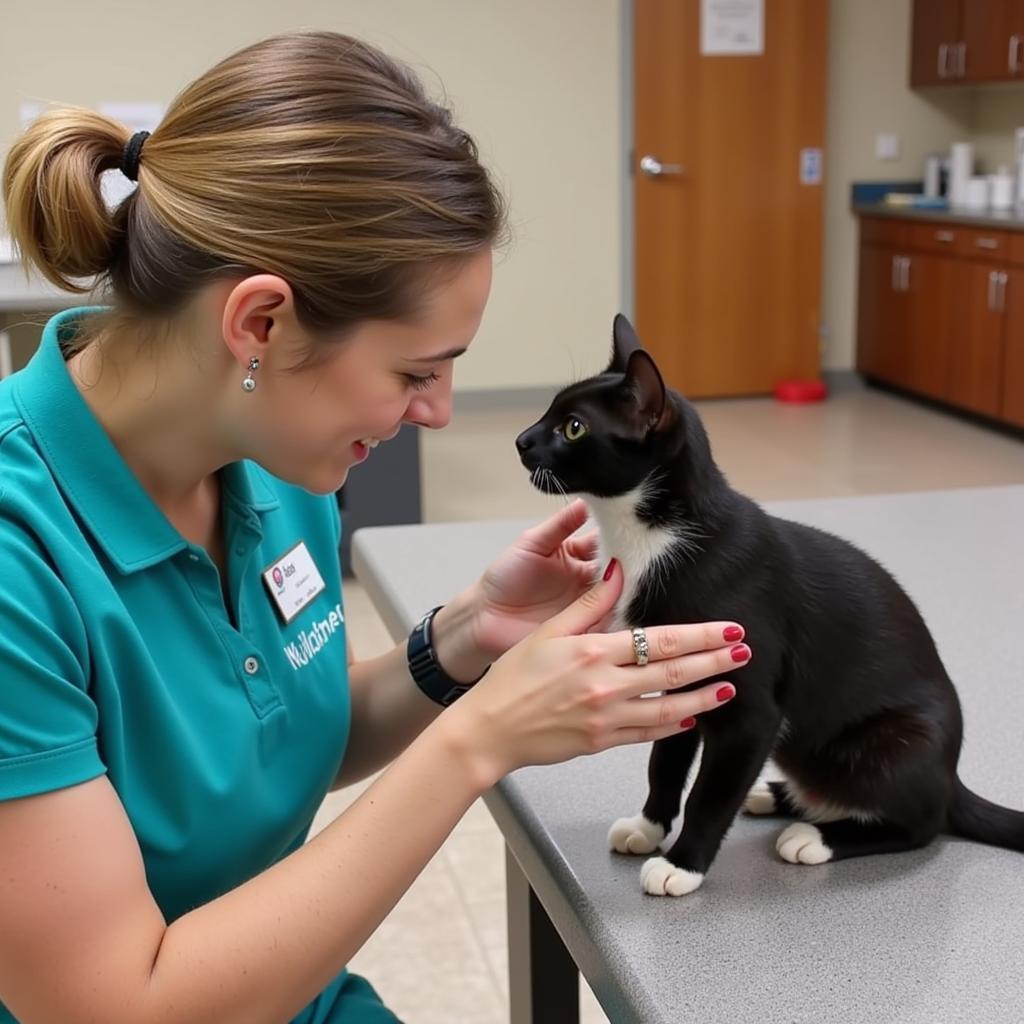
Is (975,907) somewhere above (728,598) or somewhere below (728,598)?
below

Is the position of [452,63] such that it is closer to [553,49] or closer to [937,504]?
[553,49]

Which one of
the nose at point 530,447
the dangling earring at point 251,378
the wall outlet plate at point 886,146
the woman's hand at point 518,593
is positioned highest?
the wall outlet plate at point 886,146

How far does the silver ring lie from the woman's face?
272 mm

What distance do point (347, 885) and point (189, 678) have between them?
0.23 meters

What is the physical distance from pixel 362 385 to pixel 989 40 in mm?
6247

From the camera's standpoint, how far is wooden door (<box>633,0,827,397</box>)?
6.64 meters

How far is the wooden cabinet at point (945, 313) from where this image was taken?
19.3 ft

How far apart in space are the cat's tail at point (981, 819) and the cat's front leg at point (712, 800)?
0.51 feet

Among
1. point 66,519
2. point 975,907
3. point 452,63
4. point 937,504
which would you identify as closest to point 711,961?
point 975,907

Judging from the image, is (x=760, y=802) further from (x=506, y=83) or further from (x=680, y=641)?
(x=506, y=83)

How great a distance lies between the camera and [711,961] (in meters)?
0.84

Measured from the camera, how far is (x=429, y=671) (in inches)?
51.8

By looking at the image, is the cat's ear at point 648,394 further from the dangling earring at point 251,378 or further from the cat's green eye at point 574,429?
the dangling earring at point 251,378

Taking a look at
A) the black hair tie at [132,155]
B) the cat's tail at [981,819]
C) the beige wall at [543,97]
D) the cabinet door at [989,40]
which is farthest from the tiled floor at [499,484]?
the cabinet door at [989,40]
